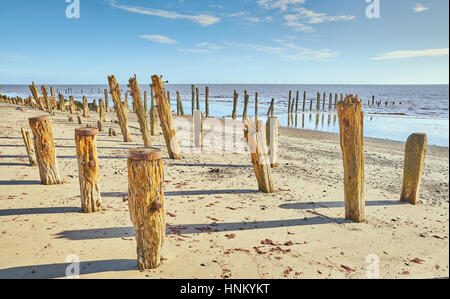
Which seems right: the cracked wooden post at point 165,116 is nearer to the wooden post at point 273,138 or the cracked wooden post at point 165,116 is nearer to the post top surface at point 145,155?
the wooden post at point 273,138

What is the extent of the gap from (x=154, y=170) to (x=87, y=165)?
1.99 meters

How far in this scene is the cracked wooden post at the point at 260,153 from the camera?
5379 mm

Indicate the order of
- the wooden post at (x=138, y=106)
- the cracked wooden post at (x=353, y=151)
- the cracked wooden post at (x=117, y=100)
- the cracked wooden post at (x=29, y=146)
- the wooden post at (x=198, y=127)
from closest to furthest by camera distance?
the cracked wooden post at (x=353, y=151) < the cracked wooden post at (x=29, y=146) < the wooden post at (x=138, y=106) < the wooden post at (x=198, y=127) < the cracked wooden post at (x=117, y=100)

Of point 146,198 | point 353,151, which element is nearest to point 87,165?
point 146,198

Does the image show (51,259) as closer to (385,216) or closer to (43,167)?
(43,167)

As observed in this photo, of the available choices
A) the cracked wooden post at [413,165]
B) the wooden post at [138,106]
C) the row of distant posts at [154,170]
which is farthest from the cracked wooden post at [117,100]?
the cracked wooden post at [413,165]

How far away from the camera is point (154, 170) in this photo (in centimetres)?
274

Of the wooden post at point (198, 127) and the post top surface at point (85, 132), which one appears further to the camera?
the wooden post at point (198, 127)

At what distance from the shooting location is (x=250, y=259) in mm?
3303

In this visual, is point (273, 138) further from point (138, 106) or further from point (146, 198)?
point (146, 198)

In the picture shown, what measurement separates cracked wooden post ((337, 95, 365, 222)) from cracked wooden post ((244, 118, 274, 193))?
1613 millimetres

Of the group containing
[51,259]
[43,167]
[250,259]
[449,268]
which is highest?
[43,167]
